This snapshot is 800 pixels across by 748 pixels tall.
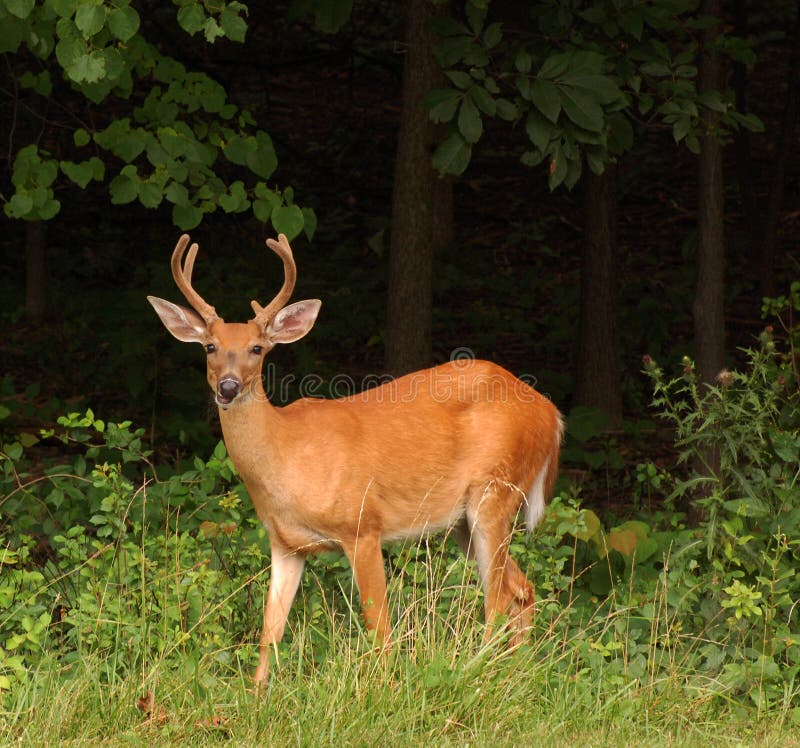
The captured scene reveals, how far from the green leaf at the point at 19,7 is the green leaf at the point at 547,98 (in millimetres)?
2300

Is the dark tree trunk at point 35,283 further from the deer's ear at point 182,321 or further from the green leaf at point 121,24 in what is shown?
the deer's ear at point 182,321

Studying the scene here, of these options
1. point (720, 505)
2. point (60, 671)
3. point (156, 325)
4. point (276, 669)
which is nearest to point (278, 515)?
point (276, 669)

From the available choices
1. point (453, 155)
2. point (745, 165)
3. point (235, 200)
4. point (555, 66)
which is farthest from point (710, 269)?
point (745, 165)

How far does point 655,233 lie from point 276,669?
926 centimetres

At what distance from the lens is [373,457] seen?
582 cm

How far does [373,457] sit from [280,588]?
2.15 feet

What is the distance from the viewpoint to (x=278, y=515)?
554 cm

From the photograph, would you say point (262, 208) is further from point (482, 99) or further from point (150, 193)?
point (482, 99)

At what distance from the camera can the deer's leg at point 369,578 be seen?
18.0ft

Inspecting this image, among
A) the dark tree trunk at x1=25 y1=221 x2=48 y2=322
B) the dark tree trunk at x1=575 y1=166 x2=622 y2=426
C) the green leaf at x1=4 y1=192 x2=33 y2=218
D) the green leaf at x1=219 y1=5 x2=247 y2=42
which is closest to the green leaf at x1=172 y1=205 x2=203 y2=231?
the green leaf at x1=4 y1=192 x2=33 y2=218

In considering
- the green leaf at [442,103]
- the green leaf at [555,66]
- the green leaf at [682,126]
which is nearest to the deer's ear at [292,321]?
the green leaf at [442,103]

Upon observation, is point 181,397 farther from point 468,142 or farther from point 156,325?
point 468,142

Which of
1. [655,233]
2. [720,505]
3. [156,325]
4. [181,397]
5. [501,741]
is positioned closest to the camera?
[501,741]

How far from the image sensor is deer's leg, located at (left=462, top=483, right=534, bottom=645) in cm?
598
